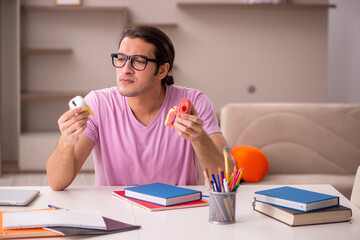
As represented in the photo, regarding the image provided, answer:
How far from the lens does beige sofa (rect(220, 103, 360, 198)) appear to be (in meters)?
3.38

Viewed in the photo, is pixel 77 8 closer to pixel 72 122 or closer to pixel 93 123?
pixel 93 123

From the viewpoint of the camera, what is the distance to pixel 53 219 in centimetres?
130

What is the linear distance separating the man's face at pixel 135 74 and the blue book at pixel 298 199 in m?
0.73

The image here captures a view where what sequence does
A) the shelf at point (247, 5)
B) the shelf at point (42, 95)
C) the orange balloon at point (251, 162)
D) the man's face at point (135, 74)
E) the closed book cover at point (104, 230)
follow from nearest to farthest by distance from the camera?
the closed book cover at point (104, 230), the man's face at point (135, 74), the orange balloon at point (251, 162), the shelf at point (42, 95), the shelf at point (247, 5)

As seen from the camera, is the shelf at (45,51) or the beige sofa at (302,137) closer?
the beige sofa at (302,137)

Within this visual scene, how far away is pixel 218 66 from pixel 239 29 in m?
0.44

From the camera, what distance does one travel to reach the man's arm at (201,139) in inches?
67.3

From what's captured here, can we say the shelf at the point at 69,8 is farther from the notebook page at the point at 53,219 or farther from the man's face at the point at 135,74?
the notebook page at the point at 53,219

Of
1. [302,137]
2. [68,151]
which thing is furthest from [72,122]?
[302,137]

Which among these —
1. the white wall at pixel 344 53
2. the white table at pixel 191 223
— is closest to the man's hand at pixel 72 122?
the white table at pixel 191 223

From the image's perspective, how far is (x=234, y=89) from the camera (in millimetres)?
5461

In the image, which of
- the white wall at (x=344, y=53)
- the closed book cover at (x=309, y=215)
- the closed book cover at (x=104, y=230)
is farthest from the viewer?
the white wall at (x=344, y=53)

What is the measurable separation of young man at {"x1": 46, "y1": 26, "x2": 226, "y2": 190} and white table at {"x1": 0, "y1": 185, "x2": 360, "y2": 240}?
13.7 inches

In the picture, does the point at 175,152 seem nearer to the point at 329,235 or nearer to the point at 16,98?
the point at 329,235
